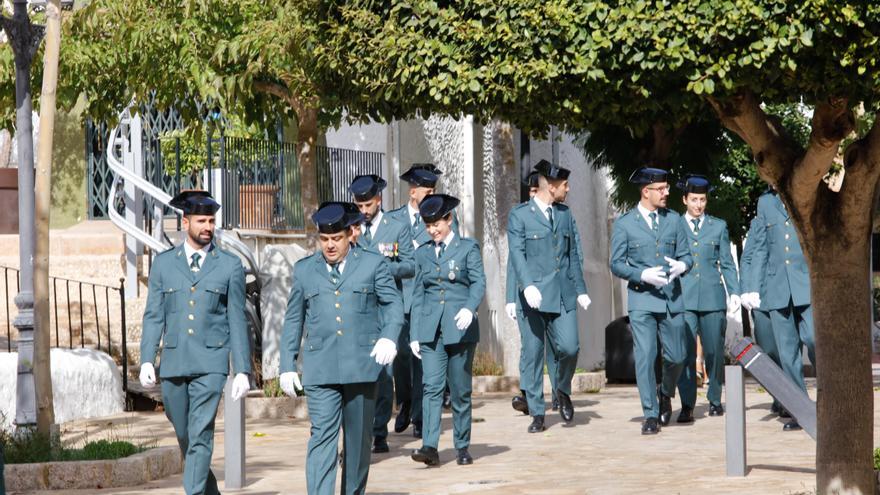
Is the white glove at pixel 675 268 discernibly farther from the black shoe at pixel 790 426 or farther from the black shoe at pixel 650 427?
the black shoe at pixel 790 426

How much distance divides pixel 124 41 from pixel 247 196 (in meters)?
4.93

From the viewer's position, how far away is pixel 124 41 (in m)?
13.6

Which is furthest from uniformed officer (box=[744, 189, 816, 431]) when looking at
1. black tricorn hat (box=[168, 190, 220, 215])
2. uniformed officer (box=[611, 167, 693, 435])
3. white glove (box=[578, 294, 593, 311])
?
black tricorn hat (box=[168, 190, 220, 215])

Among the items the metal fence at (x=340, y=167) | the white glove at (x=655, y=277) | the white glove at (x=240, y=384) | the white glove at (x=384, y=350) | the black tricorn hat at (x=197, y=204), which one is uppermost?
the metal fence at (x=340, y=167)

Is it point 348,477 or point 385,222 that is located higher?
point 385,222

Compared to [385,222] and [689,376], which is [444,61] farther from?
[689,376]

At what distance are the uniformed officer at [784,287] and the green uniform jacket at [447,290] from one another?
2.66 meters

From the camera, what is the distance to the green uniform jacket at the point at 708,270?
43.2 ft

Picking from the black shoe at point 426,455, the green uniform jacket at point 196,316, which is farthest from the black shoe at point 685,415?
the green uniform jacket at point 196,316

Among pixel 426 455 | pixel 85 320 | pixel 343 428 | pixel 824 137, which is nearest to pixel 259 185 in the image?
pixel 85 320

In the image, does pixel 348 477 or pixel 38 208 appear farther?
pixel 38 208

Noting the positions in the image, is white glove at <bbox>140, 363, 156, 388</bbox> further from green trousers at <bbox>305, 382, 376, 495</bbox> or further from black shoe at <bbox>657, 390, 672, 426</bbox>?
black shoe at <bbox>657, 390, 672, 426</bbox>

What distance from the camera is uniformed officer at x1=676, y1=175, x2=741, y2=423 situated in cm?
1314

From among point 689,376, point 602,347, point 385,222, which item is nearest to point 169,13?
point 385,222
